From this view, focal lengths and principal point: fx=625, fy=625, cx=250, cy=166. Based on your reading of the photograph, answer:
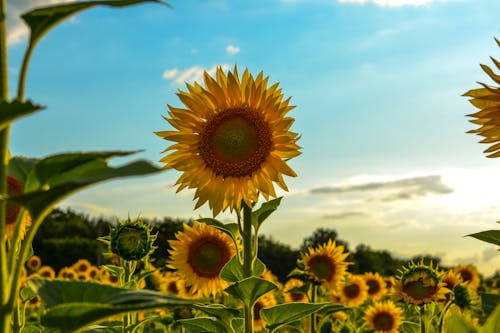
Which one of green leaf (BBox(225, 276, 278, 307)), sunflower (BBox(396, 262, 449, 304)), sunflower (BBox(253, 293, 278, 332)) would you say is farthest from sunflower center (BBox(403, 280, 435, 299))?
green leaf (BBox(225, 276, 278, 307))

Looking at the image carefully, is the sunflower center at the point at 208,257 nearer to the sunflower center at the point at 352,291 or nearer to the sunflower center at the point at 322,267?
the sunflower center at the point at 322,267

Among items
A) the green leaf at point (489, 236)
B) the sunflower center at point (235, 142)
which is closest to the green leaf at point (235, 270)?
the sunflower center at point (235, 142)

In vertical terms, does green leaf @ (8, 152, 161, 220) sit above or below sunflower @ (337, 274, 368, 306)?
above

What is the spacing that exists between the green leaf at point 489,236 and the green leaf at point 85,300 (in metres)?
1.09

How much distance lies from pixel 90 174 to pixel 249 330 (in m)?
1.41

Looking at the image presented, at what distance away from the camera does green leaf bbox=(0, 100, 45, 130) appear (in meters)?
1.00

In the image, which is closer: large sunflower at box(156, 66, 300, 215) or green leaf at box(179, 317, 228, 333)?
green leaf at box(179, 317, 228, 333)

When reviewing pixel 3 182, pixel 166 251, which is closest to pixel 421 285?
pixel 3 182

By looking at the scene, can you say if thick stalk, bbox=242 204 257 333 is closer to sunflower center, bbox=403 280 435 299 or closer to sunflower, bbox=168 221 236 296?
sunflower, bbox=168 221 236 296

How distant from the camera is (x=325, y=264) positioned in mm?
5094

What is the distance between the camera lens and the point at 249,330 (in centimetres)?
236

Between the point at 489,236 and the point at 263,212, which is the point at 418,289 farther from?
the point at 489,236

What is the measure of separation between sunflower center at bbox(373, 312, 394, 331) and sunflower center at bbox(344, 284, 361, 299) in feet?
2.21

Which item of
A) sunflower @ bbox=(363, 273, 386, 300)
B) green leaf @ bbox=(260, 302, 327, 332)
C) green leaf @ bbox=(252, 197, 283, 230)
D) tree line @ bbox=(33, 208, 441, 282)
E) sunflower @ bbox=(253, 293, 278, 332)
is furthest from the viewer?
tree line @ bbox=(33, 208, 441, 282)
